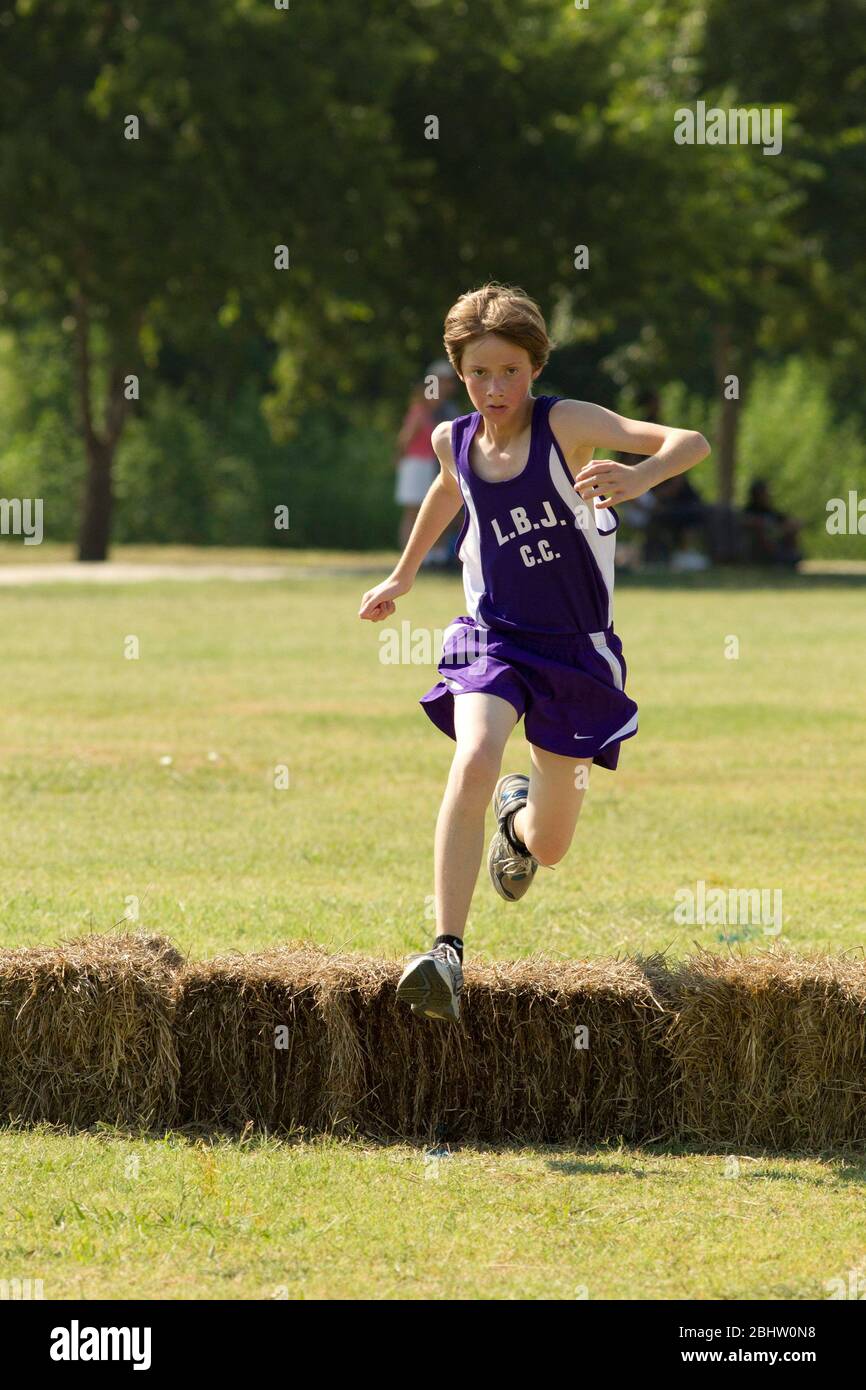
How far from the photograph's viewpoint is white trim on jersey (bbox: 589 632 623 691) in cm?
639

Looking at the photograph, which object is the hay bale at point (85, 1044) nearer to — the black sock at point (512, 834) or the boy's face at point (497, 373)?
the black sock at point (512, 834)

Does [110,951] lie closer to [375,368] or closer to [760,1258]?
[760,1258]

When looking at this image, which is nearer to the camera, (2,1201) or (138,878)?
(2,1201)

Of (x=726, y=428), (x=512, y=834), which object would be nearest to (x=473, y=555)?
(x=512, y=834)

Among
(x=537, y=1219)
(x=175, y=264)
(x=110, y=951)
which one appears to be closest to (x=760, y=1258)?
(x=537, y=1219)

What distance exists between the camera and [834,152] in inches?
1451

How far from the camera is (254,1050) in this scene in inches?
237

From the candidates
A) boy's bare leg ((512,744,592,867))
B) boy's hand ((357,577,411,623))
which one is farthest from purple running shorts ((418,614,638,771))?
boy's hand ((357,577,411,623))

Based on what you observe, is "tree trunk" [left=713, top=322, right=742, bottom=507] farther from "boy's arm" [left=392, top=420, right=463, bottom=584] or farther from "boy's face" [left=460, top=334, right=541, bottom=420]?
"boy's face" [left=460, top=334, right=541, bottom=420]

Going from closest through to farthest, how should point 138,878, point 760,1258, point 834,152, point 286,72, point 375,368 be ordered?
point 760,1258, point 138,878, point 286,72, point 834,152, point 375,368

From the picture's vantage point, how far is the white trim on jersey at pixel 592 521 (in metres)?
6.31

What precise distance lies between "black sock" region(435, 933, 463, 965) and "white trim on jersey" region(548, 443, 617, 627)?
3.79 feet

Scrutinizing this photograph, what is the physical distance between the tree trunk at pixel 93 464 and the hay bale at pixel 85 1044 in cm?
2886
